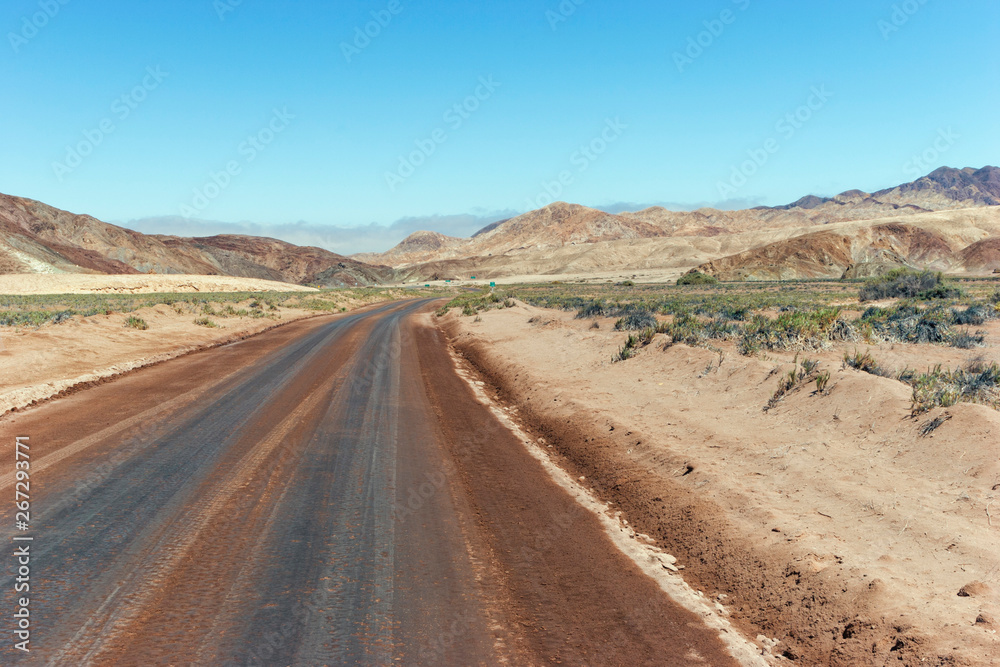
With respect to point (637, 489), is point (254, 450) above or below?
above

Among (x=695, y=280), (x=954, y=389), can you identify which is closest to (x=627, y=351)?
(x=954, y=389)

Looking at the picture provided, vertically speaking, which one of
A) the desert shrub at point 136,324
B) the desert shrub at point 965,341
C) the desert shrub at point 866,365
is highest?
the desert shrub at point 136,324

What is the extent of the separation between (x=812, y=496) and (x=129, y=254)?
137931 mm

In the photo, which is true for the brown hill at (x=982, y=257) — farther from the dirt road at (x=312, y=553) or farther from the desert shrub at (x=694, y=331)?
the dirt road at (x=312, y=553)

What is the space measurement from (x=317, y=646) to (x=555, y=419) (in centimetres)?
684

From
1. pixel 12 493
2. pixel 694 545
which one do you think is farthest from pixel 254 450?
pixel 694 545

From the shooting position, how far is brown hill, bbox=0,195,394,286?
298ft

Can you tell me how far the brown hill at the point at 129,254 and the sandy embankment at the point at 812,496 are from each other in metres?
103

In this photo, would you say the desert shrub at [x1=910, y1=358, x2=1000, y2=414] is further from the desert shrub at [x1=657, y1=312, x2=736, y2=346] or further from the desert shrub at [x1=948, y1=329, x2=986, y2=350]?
the desert shrub at [x1=948, y1=329, x2=986, y2=350]

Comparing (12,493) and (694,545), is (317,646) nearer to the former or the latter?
(694,545)

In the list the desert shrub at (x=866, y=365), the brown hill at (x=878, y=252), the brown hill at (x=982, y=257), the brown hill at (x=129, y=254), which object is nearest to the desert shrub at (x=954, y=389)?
the desert shrub at (x=866, y=365)

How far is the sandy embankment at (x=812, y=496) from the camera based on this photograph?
162 inches

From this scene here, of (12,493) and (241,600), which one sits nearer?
(241,600)

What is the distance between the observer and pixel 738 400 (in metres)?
9.70
